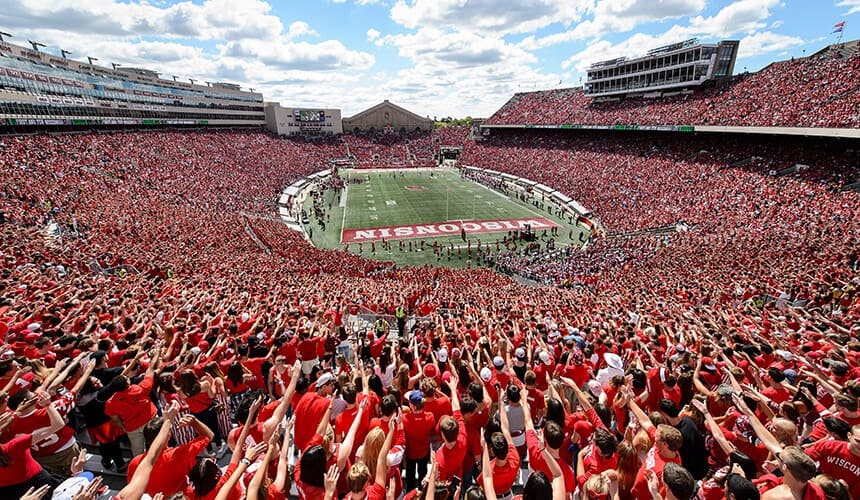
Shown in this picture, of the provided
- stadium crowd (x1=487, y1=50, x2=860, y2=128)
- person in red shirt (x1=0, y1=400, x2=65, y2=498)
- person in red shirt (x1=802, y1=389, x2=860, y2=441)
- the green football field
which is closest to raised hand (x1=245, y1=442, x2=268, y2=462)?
person in red shirt (x1=0, y1=400, x2=65, y2=498)

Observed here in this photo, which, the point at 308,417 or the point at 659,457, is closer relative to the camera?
the point at 659,457

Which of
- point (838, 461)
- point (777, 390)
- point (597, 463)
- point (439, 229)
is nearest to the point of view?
point (838, 461)

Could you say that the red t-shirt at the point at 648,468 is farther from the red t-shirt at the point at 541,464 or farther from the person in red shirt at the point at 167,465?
the person in red shirt at the point at 167,465

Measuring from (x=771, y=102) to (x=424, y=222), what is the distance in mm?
32750

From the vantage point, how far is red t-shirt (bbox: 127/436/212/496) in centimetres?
363

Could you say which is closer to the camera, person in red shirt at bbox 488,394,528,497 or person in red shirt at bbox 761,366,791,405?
person in red shirt at bbox 488,394,528,497

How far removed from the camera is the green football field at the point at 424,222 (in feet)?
107

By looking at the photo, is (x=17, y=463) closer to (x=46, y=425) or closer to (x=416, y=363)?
(x=46, y=425)

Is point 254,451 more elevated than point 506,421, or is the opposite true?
point 254,451

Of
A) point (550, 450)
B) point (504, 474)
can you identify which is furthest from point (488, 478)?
point (550, 450)

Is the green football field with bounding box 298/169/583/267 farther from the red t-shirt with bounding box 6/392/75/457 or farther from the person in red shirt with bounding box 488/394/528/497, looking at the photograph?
the person in red shirt with bounding box 488/394/528/497

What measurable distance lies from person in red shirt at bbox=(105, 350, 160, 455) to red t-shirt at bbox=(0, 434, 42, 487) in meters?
1.03

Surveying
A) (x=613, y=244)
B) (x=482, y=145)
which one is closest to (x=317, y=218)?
(x=613, y=244)

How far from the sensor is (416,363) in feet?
22.2
